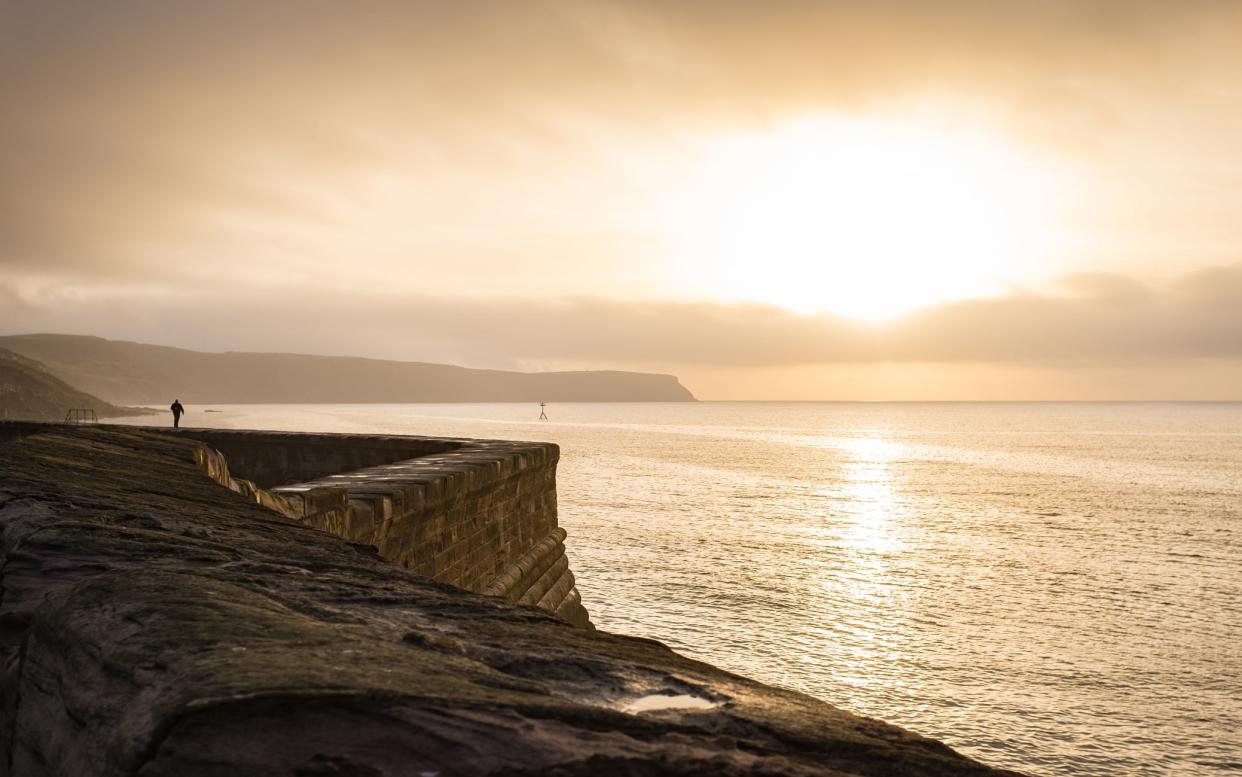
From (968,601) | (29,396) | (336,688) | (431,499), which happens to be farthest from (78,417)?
(336,688)

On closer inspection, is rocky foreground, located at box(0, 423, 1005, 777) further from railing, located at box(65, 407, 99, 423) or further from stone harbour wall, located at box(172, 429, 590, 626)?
railing, located at box(65, 407, 99, 423)

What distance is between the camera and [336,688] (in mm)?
1579

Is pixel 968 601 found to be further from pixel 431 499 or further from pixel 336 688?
pixel 336 688

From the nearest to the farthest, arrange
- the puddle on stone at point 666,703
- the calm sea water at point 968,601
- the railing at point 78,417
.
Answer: the puddle on stone at point 666,703 → the calm sea water at point 968,601 → the railing at point 78,417

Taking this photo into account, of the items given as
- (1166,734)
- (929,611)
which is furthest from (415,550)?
(929,611)

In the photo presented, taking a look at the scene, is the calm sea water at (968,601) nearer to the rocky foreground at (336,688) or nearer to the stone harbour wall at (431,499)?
the stone harbour wall at (431,499)

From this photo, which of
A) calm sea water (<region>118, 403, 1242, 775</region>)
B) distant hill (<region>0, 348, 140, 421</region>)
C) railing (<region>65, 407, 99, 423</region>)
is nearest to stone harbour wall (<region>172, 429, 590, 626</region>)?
calm sea water (<region>118, 403, 1242, 775</region>)

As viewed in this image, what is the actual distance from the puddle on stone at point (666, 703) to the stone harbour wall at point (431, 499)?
438 cm

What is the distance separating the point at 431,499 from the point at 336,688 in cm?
681

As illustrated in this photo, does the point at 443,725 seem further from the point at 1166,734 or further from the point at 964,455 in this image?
the point at 964,455

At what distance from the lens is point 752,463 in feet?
200

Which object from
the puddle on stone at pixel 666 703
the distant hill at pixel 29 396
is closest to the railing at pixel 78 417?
the distant hill at pixel 29 396

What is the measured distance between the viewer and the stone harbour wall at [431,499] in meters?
6.97

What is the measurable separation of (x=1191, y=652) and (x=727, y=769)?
17283 millimetres
